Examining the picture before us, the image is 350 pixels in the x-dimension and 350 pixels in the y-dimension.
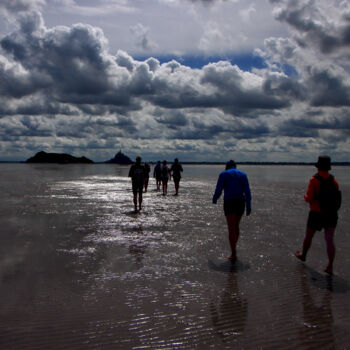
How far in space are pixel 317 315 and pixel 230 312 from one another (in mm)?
1107

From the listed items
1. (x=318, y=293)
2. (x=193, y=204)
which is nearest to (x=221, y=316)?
(x=318, y=293)

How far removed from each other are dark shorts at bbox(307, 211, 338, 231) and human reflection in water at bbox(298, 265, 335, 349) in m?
0.86

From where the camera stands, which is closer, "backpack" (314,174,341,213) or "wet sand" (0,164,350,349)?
"wet sand" (0,164,350,349)

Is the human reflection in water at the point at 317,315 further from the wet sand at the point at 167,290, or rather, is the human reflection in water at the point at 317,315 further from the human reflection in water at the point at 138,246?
the human reflection in water at the point at 138,246

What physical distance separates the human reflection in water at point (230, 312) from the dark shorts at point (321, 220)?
1796mm

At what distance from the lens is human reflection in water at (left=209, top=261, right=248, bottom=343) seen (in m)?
3.94

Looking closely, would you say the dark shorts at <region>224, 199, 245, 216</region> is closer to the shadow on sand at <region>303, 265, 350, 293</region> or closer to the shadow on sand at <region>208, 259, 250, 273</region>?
the shadow on sand at <region>208, 259, 250, 273</region>

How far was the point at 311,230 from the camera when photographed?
6.26 m

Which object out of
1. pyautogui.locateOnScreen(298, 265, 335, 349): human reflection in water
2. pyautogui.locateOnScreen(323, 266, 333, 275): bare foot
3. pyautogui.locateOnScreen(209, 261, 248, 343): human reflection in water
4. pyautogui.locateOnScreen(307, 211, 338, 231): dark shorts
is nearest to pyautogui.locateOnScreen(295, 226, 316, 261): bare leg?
pyautogui.locateOnScreen(307, 211, 338, 231): dark shorts

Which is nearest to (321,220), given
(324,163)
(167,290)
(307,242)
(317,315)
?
(307,242)

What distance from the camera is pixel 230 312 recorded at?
4430mm

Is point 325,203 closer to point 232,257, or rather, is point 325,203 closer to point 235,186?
point 235,186

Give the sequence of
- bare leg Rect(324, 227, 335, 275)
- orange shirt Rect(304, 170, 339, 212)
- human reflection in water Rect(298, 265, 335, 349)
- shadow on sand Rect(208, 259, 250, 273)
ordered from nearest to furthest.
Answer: human reflection in water Rect(298, 265, 335, 349), bare leg Rect(324, 227, 335, 275), orange shirt Rect(304, 170, 339, 212), shadow on sand Rect(208, 259, 250, 273)

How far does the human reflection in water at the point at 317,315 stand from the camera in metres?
3.76
